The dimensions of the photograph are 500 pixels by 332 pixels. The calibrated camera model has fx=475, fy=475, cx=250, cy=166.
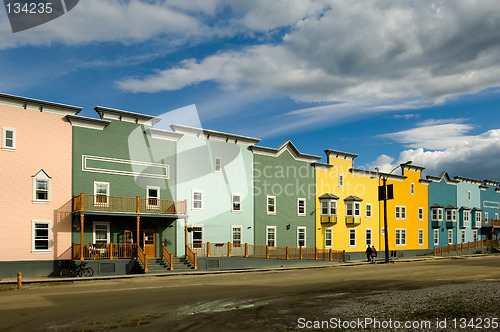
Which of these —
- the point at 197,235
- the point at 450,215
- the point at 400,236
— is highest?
the point at 450,215

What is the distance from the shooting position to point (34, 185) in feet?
95.5

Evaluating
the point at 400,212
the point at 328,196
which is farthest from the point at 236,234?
the point at 400,212

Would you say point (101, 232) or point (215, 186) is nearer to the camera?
point (101, 232)

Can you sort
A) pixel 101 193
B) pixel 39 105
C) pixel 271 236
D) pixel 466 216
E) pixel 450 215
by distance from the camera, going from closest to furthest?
pixel 39 105, pixel 101 193, pixel 271 236, pixel 450 215, pixel 466 216

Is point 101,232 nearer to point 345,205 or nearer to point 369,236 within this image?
point 345,205

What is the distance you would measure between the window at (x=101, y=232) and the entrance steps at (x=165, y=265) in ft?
10.8

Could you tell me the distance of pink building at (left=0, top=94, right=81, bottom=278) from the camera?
28.0 m

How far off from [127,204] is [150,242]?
3.51 m

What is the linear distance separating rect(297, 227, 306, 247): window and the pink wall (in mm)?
21334

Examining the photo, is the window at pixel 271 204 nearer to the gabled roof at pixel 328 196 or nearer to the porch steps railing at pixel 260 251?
the porch steps railing at pixel 260 251

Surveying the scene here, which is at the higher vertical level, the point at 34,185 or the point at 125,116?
the point at 125,116

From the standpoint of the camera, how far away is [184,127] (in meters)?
36.7

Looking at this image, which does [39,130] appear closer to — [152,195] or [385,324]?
[152,195]

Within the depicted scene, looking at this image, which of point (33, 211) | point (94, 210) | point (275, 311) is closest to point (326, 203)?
point (94, 210)
